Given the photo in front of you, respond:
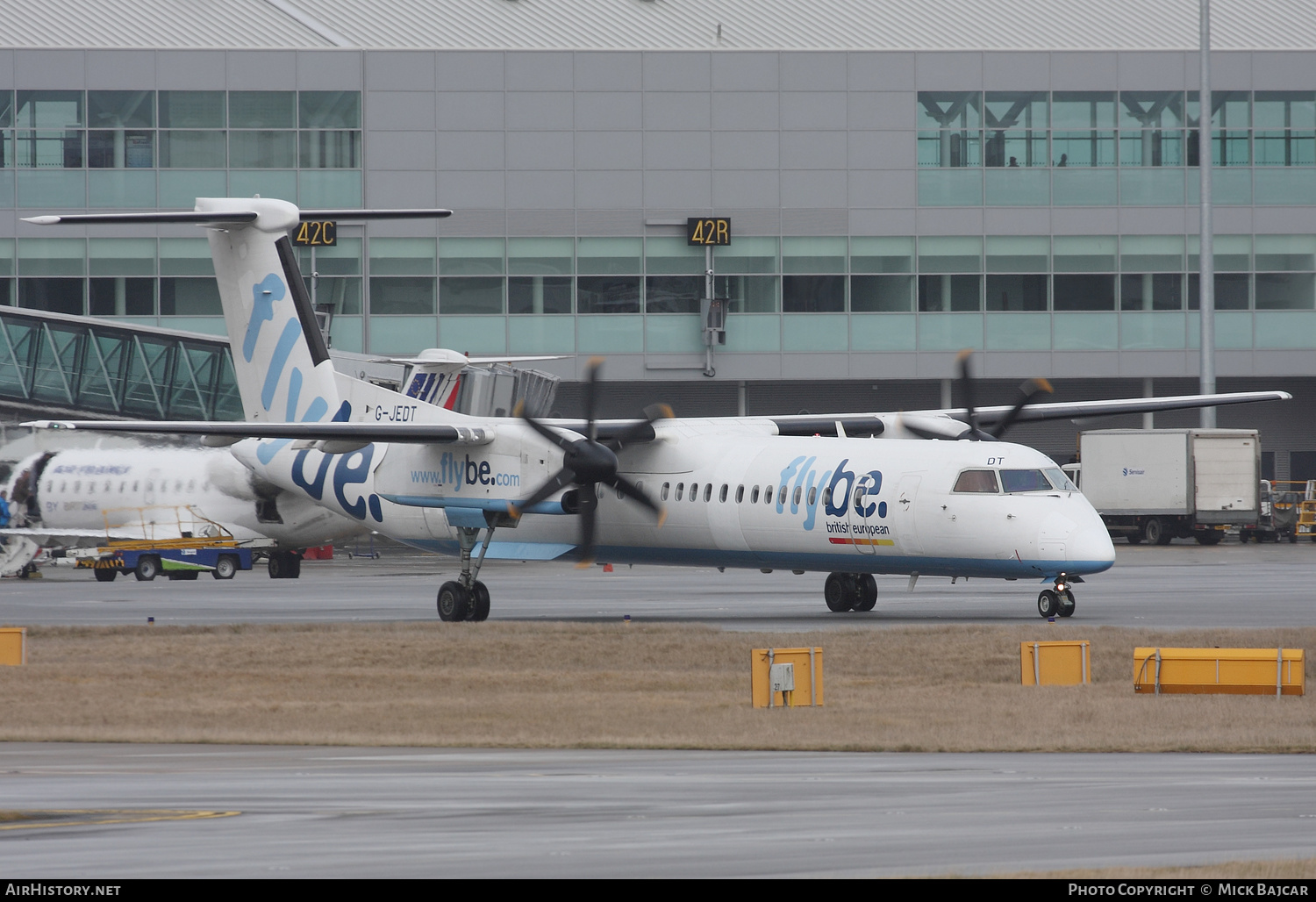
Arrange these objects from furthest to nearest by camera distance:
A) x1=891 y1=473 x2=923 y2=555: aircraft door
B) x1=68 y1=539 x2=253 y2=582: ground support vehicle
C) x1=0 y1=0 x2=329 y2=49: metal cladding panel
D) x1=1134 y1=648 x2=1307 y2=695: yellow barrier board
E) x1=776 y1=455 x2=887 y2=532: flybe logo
Answer: 1. x1=0 y1=0 x2=329 y2=49: metal cladding panel
2. x1=68 y1=539 x2=253 y2=582: ground support vehicle
3. x1=776 y1=455 x2=887 y2=532: flybe logo
4. x1=891 y1=473 x2=923 y2=555: aircraft door
5. x1=1134 y1=648 x2=1307 y2=695: yellow barrier board

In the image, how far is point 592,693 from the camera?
1916cm

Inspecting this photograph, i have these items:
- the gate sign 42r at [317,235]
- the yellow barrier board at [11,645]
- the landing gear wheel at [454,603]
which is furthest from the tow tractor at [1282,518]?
the yellow barrier board at [11,645]

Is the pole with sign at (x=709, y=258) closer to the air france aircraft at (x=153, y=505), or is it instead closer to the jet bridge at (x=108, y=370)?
the jet bridge at (x=108, y=370)

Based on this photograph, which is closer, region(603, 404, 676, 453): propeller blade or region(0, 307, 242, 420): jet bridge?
region(603, 404, 676, 453): propeller blade

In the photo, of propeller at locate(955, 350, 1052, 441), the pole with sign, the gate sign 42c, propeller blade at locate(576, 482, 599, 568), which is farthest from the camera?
the gate sign 42c

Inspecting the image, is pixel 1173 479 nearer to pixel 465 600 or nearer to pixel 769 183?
pixel 769 183

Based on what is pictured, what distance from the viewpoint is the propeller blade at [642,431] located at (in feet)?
97.9

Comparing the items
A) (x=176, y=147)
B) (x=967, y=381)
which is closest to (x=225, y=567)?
(x=176, y=147)

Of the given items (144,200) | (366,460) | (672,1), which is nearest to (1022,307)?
(672,1)

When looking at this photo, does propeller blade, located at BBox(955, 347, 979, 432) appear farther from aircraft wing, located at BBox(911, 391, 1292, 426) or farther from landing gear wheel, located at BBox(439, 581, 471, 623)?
landing gear wheel, located at BBox(439, 581, 471, 623)

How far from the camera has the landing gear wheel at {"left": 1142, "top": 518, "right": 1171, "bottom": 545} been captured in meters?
57.0

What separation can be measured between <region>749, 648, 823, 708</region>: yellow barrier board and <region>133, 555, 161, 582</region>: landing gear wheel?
108 feet

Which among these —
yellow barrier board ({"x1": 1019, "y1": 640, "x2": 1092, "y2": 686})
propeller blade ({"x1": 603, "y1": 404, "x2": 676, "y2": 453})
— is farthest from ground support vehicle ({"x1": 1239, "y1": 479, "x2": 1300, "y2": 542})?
yellow barrier board ({"x1": 1019, "y1": 640, "x2": 1092, "y2": 686})

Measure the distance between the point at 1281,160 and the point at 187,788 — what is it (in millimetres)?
64747
